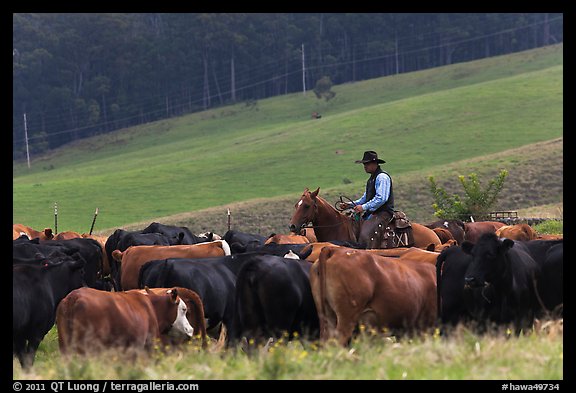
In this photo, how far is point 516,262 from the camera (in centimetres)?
1262

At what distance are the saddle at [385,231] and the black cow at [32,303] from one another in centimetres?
543

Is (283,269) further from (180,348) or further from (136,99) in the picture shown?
(136,99)

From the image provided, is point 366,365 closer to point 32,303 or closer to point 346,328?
point 346,328

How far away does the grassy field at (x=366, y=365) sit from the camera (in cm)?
933

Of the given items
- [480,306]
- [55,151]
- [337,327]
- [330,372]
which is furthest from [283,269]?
[55,151]

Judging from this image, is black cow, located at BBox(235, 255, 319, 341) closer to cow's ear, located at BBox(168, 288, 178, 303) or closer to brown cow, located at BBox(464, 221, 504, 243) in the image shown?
cow's ear, located at BBox(168, 288, 178, 303)

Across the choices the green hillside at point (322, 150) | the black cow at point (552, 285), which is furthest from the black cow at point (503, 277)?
the green hillside at point (322, 150)

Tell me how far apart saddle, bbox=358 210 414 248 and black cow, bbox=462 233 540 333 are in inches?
208

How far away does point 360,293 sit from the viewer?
1245 cm

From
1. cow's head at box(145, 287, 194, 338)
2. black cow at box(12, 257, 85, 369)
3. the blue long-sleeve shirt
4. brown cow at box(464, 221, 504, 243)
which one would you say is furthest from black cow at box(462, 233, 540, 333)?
brown cow at box(464, 221, 504, 243)

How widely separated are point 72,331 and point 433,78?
9840cm

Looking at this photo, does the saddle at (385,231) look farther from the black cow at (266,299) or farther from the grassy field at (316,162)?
the grassy field at (316,162)

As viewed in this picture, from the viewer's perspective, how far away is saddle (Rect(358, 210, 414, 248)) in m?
18.0

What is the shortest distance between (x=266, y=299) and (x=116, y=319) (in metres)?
1.84
